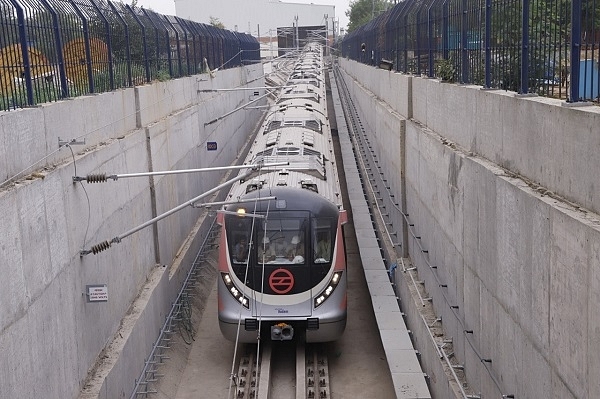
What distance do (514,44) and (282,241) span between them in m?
5.00

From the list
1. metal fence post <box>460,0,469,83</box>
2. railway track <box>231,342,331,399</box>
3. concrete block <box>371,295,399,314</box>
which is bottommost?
railway track <box>231,342,331,399</box>

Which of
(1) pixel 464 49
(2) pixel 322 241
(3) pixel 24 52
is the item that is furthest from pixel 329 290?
(3) pixel 24 52

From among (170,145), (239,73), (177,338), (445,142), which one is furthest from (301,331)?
(239,73)

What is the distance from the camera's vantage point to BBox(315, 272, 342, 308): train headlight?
1379 centimetres

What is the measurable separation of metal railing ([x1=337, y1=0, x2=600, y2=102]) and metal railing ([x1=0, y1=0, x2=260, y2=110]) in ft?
19.3

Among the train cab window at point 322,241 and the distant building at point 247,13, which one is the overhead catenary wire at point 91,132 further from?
the distant building at point 247,13

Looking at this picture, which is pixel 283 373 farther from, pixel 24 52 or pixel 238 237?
pixel 24 52

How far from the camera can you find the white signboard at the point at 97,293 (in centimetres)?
1121

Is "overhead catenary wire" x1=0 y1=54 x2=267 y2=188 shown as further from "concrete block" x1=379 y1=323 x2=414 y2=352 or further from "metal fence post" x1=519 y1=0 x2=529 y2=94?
"metal fence post" x1=519 y1=0 x2=529 y2=94

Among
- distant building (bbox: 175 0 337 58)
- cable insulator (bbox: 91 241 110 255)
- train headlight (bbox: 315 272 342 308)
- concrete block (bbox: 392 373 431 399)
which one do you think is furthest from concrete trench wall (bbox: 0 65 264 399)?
distant building (bbox: 175 0 337 58)

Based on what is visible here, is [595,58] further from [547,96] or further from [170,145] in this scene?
[170,145]

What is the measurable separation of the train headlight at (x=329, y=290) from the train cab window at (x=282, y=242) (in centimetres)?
58

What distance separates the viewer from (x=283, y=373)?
14250 millimetres

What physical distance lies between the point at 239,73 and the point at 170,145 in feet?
73.4
